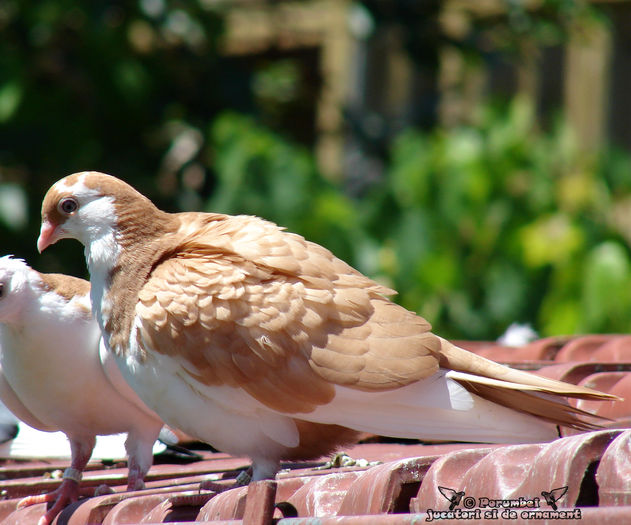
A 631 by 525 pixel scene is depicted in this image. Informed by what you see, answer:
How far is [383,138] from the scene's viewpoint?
357 inches

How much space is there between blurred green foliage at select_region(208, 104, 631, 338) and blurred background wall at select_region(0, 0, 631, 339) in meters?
0.02

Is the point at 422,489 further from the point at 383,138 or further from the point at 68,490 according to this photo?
the point at 383,138

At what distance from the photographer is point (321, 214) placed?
306 inches

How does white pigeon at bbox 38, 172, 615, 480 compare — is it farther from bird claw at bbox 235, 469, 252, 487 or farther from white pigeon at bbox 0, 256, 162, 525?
white pigeon at bbox 0, 256, 162, 525

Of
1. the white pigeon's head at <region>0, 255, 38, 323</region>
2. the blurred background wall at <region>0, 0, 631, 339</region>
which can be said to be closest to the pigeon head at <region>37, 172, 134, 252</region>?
the white pigeon's head at <region>0, 255, 38, 323</region>

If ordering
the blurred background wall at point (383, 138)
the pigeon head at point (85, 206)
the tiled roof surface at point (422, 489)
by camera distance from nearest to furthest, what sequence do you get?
the tiled roof surface at point (422, 489), the pigeon head at point (85, 206), the blurred background wall at point (383, 138)

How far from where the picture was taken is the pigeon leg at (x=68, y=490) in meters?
2.60

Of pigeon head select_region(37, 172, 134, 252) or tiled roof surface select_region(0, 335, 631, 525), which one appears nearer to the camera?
tiled roof surface select_region(0, 335, 631, 525)

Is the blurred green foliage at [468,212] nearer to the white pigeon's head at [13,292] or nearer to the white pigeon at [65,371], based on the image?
the white pigeon at [65,371]

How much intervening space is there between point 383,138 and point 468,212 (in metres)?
1.69

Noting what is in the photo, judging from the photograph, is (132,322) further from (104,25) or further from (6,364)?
(104,25)

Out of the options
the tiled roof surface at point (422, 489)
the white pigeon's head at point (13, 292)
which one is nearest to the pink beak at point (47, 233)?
the white pigeon's head at point (13, 292)

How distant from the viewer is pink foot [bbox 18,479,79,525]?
2.61 meters

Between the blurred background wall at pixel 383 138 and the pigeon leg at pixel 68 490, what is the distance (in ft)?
14.1
